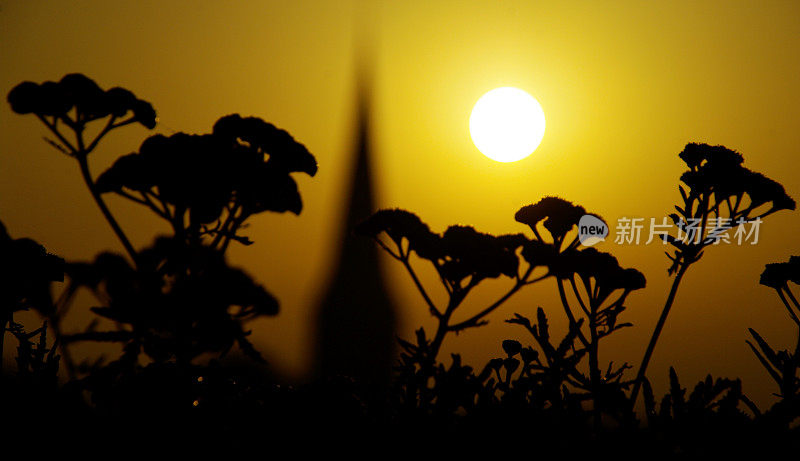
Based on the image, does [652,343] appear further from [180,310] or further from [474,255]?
[180,310]

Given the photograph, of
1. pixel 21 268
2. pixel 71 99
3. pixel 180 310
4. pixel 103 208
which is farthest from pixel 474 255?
pixel 21 268

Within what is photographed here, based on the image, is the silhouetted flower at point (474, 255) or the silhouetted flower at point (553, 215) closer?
the silhouetted flower at point (474, 255)

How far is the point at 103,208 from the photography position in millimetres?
6090

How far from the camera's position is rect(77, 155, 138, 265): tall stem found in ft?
19.9

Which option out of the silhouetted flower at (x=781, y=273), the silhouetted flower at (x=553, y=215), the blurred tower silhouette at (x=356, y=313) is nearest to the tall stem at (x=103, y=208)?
the silhouetted flower at (x=553, y=215)

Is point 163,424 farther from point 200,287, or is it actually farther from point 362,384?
point 362,384

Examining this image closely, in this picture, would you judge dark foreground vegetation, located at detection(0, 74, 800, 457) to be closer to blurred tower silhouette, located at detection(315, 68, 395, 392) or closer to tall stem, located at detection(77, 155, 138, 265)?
tall stem, located at detection(77, 155, 138, 265)

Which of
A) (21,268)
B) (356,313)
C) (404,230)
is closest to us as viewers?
(404,230)

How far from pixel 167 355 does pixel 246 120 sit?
7.20 ft

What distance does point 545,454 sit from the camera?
5.45m

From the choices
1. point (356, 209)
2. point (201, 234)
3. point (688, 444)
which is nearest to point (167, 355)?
point (201, 234)

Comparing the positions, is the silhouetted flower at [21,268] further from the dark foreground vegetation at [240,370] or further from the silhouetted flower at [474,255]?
the silhouetted flower at [474,255]

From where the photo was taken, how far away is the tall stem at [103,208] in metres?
6.05

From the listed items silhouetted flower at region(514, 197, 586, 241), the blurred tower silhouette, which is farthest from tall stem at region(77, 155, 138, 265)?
the blurred tower silhouette
